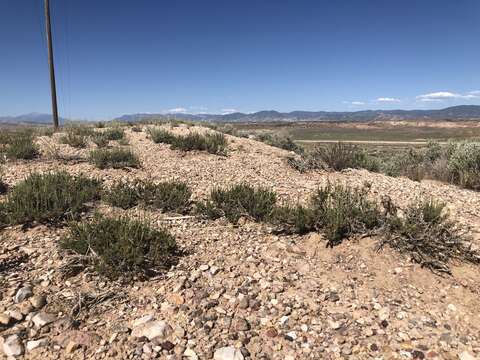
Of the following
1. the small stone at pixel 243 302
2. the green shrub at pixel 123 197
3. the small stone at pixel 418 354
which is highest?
the green shrub at pixel 123 197

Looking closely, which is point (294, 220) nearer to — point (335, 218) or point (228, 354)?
point (335, 218)

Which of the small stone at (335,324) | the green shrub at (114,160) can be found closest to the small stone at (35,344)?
the small stone at (335,324)

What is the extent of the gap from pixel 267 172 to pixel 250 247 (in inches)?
128

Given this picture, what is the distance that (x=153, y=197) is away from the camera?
4762 mm

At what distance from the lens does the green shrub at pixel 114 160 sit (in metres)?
6.50

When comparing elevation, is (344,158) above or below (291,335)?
above

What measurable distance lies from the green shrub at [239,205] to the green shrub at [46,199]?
1557 mm

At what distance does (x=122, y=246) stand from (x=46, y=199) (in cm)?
161

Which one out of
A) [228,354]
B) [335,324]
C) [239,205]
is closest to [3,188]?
[239,205]

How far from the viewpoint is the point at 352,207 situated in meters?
3.89

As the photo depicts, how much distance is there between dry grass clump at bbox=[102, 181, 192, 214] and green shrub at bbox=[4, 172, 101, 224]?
361mm

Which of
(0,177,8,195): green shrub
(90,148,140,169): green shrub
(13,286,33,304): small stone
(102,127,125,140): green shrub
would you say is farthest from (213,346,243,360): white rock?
(102,127,125,140): green shrub

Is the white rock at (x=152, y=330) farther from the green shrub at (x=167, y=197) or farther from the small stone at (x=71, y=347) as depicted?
the green shrub at (x=167, y=197)

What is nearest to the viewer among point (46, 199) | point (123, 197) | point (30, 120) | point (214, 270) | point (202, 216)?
point (214, 270)
